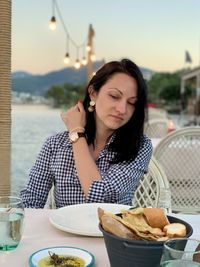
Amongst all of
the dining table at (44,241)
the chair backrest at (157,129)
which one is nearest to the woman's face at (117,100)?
the dining table at (44,241)

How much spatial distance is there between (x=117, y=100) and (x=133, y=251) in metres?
0.78

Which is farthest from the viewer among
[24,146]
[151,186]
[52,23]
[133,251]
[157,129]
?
[24,146]

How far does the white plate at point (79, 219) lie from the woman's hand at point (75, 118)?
1.28ft

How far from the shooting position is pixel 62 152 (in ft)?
4.98

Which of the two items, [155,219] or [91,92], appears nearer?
[155,219]

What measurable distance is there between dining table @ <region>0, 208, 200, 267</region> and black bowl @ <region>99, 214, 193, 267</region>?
12cm

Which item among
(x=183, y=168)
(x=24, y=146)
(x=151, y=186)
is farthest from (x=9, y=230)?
(x=24, y=146)

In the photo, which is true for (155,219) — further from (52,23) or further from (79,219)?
(52,23)

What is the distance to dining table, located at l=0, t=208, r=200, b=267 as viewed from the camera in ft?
2.85

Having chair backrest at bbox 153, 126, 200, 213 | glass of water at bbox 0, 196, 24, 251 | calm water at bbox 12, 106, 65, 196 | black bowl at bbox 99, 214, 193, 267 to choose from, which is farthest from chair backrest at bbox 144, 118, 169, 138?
black bowl at bbox 99, 214, 193, 267

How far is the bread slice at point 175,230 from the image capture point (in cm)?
75

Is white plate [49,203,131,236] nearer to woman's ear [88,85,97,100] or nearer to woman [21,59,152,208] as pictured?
woman [21,59,152,208]

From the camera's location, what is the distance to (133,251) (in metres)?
0.71

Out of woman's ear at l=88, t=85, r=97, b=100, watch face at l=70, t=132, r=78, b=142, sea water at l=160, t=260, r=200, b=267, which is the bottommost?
watch face at l=70, t=132, r=78, b=142
